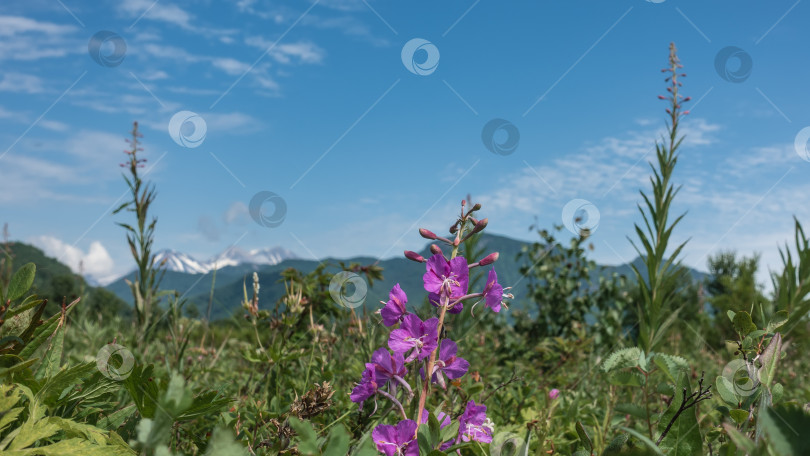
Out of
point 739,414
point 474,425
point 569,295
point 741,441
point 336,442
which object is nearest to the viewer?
point 741,441

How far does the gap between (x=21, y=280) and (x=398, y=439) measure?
0.92 meters

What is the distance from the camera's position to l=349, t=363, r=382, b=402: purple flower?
1179mm

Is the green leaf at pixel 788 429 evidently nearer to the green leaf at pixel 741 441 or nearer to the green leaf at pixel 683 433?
the green leaf at pixel 741 441

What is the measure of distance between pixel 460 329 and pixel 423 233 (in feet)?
8.36

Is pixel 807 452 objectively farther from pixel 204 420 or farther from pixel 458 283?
pixel 204 420

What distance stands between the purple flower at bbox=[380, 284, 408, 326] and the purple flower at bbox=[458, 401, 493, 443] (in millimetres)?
295

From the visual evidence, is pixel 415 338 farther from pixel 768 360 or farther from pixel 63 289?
pixel 63 289

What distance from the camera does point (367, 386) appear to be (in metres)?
1.20

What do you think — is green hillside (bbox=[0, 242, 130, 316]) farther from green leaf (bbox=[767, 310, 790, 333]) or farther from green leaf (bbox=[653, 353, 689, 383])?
green leaf (bbox=[767, 310, 790, 333])

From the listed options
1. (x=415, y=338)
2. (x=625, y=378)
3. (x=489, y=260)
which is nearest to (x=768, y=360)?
(x=625, y=378)

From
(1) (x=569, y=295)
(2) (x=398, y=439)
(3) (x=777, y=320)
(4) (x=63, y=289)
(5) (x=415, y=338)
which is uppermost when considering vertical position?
(4) (x=63, y=289)

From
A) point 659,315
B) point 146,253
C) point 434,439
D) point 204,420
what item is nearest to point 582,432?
point 434,439

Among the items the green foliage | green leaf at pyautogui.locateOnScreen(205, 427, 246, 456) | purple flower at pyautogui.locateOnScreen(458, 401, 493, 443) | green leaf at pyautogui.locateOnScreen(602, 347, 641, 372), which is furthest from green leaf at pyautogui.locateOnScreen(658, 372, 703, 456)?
the green foliage

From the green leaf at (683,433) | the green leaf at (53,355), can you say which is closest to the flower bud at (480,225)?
the green leaf at (683,433)
